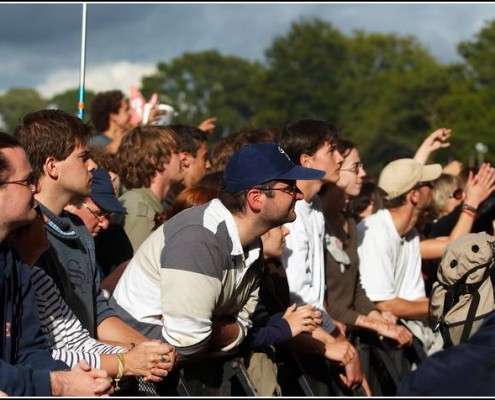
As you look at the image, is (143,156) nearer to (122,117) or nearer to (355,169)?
(355,169)

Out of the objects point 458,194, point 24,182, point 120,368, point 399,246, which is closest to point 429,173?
point 399,246

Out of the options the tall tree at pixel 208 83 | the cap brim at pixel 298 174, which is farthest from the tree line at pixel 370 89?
the cap brim at pixel 298 174

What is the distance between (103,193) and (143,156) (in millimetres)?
1153

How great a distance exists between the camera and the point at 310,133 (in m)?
6.91

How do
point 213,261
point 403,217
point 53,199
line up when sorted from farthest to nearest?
point 403,217 < point 53,199 < point 213,261

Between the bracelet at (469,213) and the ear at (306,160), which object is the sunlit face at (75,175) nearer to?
the ear at (306,160)

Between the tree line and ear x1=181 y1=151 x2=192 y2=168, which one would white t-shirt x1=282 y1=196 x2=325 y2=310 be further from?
the tree line

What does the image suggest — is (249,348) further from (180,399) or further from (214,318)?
(180,399)

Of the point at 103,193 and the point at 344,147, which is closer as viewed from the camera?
the point at 103,193

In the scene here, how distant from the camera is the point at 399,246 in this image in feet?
27.6

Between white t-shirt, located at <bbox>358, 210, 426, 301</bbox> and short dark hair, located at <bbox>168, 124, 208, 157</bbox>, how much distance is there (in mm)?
1474

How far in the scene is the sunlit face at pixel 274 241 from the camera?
20.1 feet

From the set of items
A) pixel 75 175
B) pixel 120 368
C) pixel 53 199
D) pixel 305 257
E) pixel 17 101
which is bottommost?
pixel 120 368

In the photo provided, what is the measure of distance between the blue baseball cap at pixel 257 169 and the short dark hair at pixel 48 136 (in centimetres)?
80
